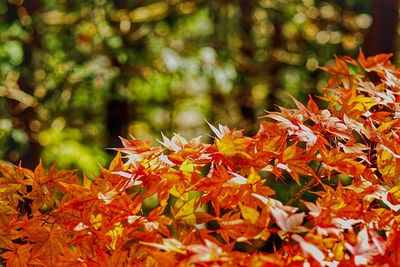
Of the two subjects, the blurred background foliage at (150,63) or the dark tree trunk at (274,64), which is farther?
the dark tree trunk at (274,64)

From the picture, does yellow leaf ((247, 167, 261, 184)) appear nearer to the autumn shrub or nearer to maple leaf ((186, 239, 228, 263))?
the autumn shrub

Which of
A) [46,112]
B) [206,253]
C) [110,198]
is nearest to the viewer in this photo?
[206,253]

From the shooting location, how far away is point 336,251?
4.35 ft

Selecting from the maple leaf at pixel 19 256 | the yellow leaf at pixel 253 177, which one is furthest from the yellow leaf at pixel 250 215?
the maple leaf at pixel 19 256

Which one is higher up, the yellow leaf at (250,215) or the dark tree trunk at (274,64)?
the yellow leaf at (250,215)

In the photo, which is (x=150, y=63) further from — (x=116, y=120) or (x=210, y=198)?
(x=210, y=198)

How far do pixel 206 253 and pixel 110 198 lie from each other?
1.49ft

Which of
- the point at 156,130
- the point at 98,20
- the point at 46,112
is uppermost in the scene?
the point at 98,20

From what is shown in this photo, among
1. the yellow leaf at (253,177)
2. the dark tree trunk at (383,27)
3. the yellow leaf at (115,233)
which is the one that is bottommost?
the dark tree trunk at (383,27)

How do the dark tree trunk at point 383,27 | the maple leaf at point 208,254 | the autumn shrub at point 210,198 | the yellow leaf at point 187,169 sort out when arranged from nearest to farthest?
1. the maple leaf at point 208,254
2. the autumn shrub at point 210,198
3. the yellow leaf at point 187,169
4. the dark tree trunk at point 383,27

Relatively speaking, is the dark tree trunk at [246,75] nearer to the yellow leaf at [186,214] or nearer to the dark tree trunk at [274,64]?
the dark tree trunk at [274,64]

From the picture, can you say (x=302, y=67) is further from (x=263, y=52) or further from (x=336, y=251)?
(x=336, y=251)

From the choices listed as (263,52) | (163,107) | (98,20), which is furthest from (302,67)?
(98,20)

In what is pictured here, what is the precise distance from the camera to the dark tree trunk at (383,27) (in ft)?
13.9
